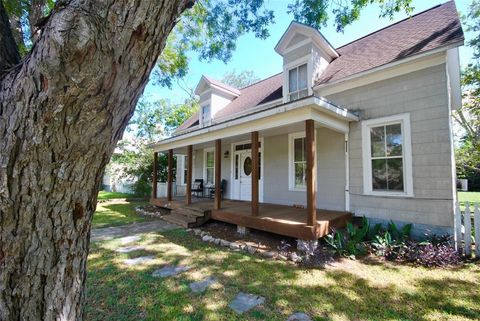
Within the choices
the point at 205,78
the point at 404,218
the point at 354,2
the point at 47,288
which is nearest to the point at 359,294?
the point at 404,218

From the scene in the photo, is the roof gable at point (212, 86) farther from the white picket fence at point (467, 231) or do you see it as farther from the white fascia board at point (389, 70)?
the white picket fence at point (467, 231)

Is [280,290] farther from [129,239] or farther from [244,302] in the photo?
[129,239]

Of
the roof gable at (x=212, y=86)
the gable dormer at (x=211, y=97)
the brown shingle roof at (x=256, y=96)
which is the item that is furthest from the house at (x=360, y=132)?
the roof gable at (x=212, y=86)

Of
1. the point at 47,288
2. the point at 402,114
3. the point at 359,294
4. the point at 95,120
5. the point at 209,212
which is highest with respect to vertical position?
the point at 402,114

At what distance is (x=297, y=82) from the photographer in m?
8.77

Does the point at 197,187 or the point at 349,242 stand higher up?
the point at 197,187

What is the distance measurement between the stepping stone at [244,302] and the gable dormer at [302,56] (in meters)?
6.62

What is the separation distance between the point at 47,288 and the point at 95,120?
1.05 meters

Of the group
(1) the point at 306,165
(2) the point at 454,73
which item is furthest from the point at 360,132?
(2) the point at 454,73

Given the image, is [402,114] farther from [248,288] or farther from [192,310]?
[192,310]

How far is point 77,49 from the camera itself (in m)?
1.23

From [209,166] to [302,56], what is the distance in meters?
7.05

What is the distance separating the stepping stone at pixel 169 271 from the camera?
427 cm

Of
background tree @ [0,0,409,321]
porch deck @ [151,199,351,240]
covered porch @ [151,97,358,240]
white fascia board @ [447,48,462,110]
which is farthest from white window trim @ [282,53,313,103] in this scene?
background tree @ [0,0,409,321]
